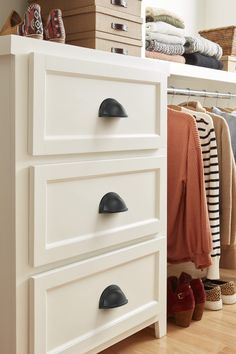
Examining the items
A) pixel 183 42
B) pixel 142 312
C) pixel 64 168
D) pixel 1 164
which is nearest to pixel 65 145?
pixel 64 168

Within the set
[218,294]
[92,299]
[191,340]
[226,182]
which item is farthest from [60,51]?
[218,294]

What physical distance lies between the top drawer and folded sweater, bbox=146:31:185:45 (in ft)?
1.01

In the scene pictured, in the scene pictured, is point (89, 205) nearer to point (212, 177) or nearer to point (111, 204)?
point (111, 204)

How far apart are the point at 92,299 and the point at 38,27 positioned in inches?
30.3

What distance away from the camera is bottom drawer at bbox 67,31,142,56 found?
1548mm

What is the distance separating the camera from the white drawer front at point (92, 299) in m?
1.29

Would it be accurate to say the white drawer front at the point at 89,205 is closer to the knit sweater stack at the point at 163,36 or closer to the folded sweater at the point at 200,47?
the knit sweater stack at the point at 163,36

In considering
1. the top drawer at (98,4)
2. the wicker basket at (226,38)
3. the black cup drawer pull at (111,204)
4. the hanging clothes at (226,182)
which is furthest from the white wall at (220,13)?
the black cup drawer pull at (111,204)

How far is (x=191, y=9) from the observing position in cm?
277

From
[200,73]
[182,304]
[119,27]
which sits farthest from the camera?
[200,73]

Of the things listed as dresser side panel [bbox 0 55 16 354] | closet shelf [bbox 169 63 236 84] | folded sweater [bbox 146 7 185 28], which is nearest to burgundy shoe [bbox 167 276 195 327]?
dresser side panel [bbox 0 55 16 354]

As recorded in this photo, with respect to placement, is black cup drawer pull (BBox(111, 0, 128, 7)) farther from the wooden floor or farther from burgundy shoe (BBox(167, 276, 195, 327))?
the wooden floor

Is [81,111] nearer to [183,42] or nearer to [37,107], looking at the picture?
[37,107]

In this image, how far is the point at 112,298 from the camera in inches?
57.8
